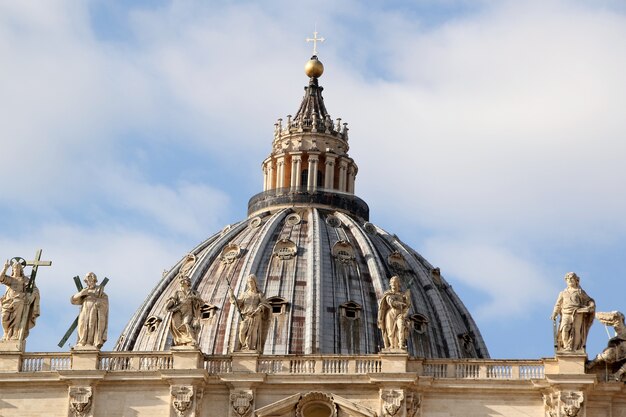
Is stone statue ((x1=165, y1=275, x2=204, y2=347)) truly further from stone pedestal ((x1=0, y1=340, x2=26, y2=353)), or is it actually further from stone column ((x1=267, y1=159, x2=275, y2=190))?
stone column ((x1=267, y1=159, x2=275, y2=190))

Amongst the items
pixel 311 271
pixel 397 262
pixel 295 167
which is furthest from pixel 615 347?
pixel 295 167

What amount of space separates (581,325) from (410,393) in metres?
6.69

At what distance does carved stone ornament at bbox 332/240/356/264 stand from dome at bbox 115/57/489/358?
2.7 inches

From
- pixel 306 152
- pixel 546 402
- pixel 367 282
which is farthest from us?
pixel 306 152

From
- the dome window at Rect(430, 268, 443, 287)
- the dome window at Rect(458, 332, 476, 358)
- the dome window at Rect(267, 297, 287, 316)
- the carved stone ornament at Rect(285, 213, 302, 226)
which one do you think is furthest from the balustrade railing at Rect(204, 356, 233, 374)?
the dome window at Rect(430, 268, 443, 287)

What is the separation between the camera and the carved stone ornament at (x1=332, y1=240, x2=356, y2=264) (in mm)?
143750

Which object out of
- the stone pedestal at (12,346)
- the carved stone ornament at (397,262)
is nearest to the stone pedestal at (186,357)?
the stone pedestal at (12,346)

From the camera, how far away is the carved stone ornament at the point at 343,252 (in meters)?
144

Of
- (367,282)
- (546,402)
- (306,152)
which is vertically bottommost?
(546,402)

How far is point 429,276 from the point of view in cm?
14662

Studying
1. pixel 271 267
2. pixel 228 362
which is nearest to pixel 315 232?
pixel 271 267

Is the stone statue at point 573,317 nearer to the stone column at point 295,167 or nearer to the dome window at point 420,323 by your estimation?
the dome window at point 420,323

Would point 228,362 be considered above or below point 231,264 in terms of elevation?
below

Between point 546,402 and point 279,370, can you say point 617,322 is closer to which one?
point 546,402
